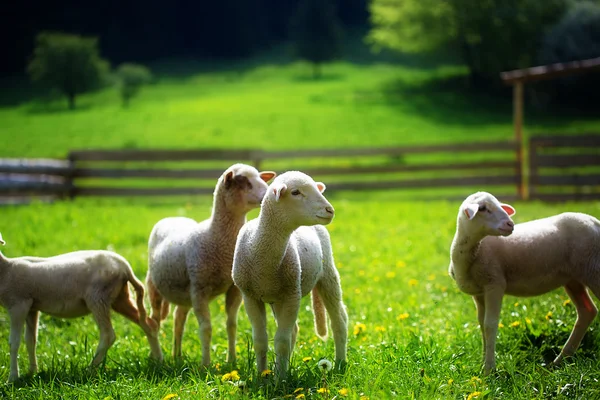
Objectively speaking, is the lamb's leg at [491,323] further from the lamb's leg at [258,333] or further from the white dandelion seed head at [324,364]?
the lamb's leg at [258,333]

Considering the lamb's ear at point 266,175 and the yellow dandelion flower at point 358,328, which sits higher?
the lamb's ear at point 266,175

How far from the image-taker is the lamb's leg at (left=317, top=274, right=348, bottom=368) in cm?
476

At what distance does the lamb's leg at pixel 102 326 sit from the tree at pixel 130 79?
28424 millimetres

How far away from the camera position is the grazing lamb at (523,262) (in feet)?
14.9

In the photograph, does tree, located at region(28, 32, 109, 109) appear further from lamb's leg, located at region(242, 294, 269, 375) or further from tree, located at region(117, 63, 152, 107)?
lamb's leg, located at region(242, 294, 269, 375)

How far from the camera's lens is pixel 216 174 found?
17.5m

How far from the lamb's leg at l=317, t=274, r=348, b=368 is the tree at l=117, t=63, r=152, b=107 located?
94.9 ft

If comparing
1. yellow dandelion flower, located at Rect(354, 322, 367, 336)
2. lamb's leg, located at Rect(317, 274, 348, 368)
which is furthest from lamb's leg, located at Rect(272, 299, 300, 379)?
yellow dandelion flower, located at Rect(354, 322, 367, 336)

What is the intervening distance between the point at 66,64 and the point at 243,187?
2006 centimetres

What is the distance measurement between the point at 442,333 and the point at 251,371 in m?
1.82

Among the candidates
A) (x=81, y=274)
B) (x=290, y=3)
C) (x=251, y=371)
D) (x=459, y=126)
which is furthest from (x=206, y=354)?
(x=290, y=3)

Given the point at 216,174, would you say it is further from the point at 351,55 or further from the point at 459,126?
the point at 351,55

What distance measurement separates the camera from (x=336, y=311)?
484 cm

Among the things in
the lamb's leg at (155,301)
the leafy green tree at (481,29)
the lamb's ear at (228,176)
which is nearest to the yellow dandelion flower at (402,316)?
the lamb's ear at (228,176)
